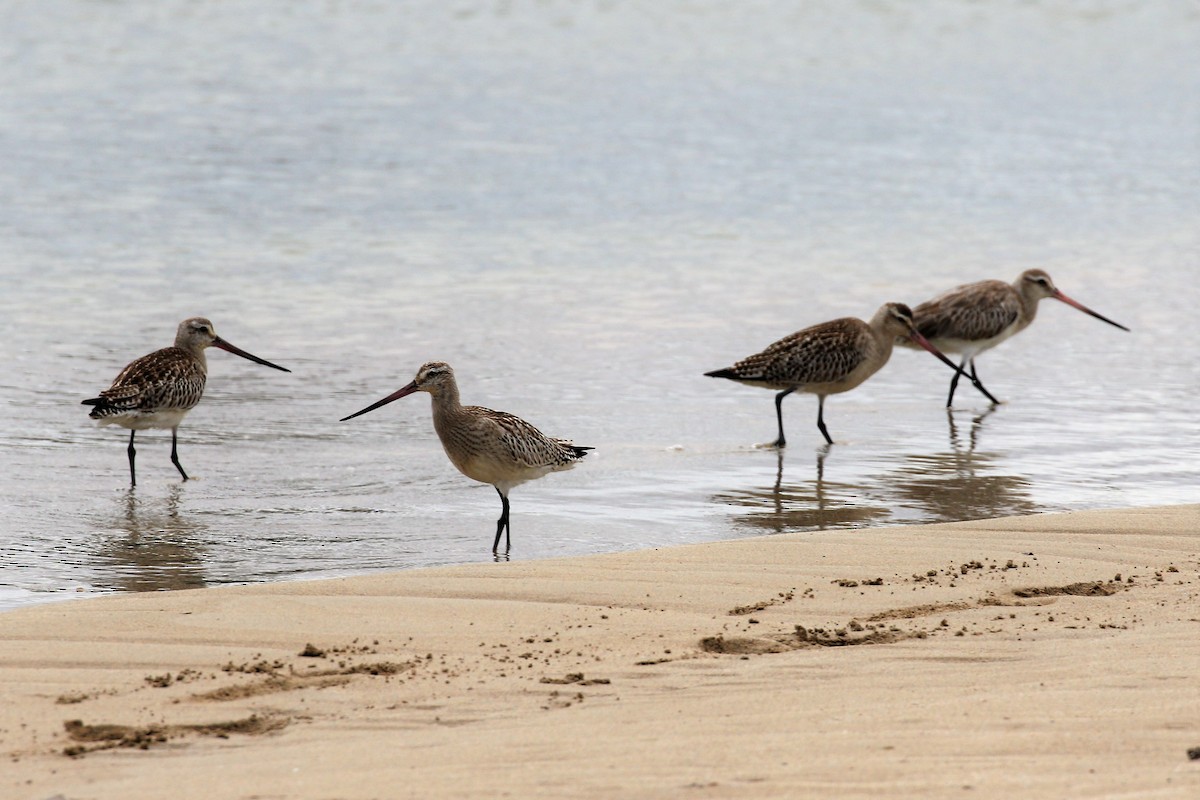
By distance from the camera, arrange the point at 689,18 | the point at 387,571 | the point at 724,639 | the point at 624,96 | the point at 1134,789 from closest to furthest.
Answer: the point at 1134,789
the point at 724,639
the point at 387,571
the point at 624,96
the point at 689,18

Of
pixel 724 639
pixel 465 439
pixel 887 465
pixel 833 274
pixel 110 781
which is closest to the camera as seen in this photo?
pixel 110 781

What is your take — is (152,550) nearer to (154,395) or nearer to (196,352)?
(154,395)

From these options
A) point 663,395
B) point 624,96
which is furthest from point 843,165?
point 663,395

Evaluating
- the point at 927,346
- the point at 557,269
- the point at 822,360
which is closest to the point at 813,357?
the point at 822,360

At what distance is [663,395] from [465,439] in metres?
3.11

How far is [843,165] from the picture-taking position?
20516 millimetres

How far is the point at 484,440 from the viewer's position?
24.3 ft

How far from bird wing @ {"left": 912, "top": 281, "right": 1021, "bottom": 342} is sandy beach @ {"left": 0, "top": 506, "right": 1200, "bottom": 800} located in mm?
4637

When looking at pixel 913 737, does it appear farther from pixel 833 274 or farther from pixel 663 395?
pixel 833 274

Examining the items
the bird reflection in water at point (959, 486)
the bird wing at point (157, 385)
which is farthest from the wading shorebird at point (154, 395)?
the bird reflection in water at point (959, 486)

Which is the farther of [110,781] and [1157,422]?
[1157,422]

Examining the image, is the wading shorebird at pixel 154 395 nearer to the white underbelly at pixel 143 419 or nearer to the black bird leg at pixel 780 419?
the white underbelly at pixel 143 419

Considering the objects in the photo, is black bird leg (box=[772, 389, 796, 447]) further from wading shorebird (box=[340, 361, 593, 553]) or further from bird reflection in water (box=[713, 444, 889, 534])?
wading shorebird (box=[340, 361, 593, 553])

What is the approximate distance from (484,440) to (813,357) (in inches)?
119
